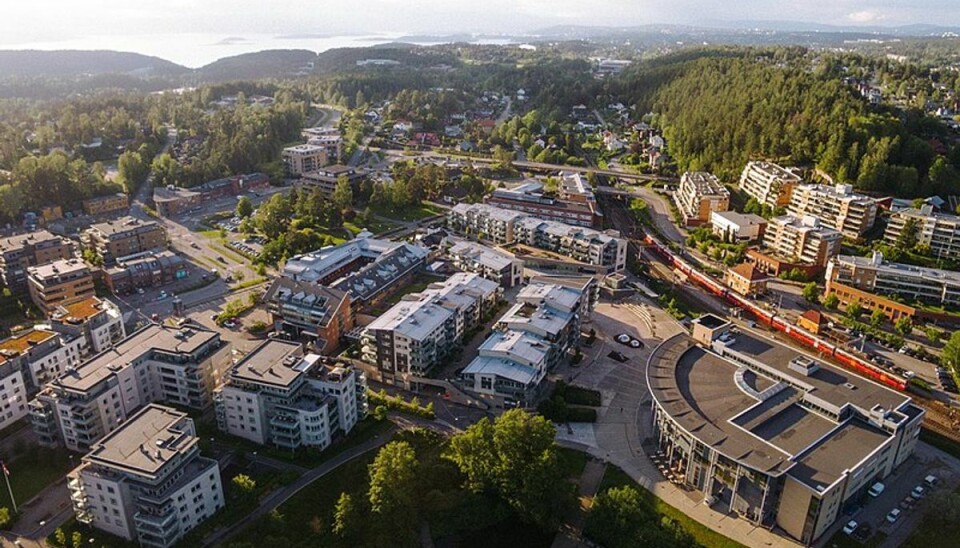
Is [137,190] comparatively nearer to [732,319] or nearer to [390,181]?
[390,181]

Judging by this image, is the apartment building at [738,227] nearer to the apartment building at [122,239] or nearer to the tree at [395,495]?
the tree at [395,495]

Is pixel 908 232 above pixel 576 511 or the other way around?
above

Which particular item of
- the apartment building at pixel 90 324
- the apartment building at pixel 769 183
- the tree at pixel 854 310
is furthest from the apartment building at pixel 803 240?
the apartment building at pixel 90 324

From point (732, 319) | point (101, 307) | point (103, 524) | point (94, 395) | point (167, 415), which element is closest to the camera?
point (103, 524)

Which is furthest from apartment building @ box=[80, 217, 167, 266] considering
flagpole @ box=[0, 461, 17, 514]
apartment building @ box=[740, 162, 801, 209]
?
apartment building @ box=[740, 162, 801, 209]

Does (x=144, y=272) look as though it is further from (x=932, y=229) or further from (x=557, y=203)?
(x=932, y=229)

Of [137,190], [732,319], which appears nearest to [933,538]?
[732,319]
